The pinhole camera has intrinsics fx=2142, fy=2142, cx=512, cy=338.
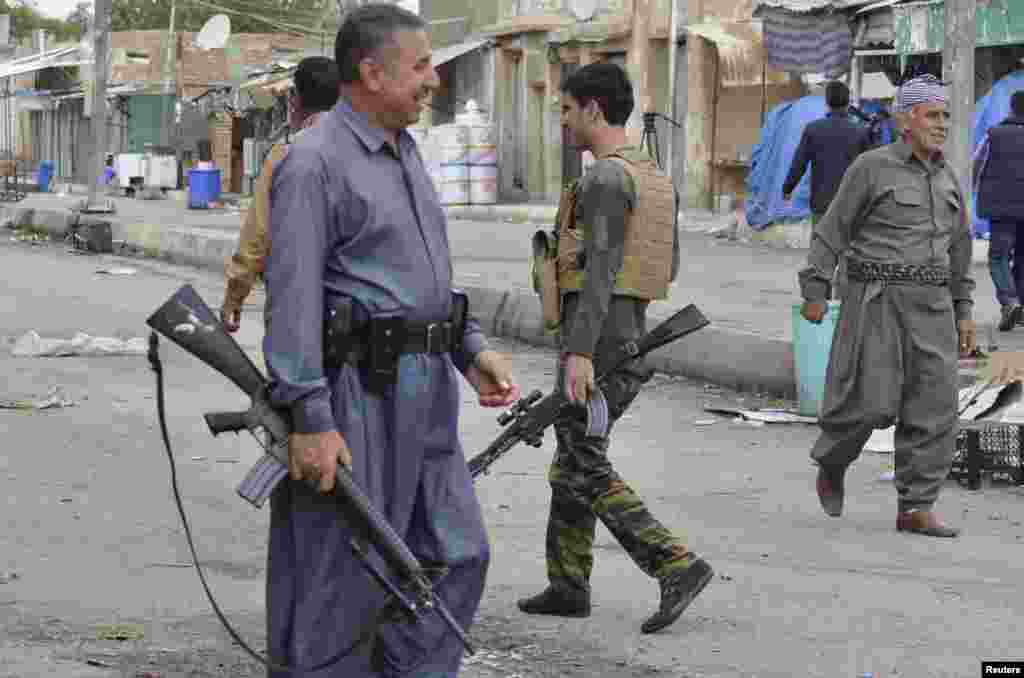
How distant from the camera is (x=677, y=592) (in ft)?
21.4

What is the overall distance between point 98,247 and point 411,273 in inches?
866

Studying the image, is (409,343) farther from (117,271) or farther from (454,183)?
(454,183)

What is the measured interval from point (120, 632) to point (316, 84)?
2.90 meters

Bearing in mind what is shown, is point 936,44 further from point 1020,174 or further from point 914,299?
point 914,299

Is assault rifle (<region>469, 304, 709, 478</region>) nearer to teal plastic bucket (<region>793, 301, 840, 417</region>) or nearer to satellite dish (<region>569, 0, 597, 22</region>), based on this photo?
teal plastic bucket (<region>793, 301, 840, 417</region>)

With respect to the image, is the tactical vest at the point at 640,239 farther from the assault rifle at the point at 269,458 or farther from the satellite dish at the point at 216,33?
the satellite dish at the point at 216,33

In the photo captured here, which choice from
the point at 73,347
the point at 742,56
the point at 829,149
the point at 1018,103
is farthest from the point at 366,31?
the point at 742,56

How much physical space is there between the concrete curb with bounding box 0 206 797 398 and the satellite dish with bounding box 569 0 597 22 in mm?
13547

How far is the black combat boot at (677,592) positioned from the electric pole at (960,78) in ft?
25.7

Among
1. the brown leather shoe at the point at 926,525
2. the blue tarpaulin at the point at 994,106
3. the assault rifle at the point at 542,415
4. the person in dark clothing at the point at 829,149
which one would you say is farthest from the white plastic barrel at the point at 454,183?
the assault rifle at the point at 542,415

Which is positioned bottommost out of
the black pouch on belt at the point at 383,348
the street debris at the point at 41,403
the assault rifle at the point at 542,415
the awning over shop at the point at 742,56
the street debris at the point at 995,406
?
the street debris at the point at 41,403

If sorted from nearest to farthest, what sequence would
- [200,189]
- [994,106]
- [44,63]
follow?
[994,106] → [200,189] → [44,63]

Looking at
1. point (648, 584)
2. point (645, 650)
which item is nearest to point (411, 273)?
point (645, 650)

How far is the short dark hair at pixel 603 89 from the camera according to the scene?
6.57m
